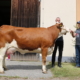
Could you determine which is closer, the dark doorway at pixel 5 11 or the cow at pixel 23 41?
the cow at pixel 23 41

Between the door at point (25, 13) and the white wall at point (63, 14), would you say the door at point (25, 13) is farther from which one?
the white wall at point (63, 14)

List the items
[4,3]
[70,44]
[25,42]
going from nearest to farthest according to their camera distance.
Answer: [25,42] → [70,44] → [4,3]

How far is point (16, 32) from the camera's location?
518cm

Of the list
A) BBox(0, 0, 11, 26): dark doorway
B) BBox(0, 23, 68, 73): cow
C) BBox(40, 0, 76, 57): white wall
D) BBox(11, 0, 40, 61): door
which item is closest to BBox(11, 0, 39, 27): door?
BBox(11, 0, 40, 61): door

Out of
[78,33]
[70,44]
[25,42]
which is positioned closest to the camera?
[25,42]

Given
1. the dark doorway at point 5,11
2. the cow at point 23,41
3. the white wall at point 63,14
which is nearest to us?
the cow at point 23,41

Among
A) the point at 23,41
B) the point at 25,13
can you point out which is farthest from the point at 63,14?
the point at 23,41

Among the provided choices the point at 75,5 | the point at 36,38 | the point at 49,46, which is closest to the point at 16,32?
the point at 36,38

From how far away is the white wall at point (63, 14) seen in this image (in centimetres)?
734

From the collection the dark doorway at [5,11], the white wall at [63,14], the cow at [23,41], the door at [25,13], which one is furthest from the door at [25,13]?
Result: the dark doorway at [5,11]

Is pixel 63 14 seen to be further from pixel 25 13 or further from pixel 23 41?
pixel 23 41

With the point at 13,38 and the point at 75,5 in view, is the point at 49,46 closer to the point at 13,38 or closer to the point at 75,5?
the point at 13,38

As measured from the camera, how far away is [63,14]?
7.37 meters

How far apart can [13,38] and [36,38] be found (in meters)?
0.70
